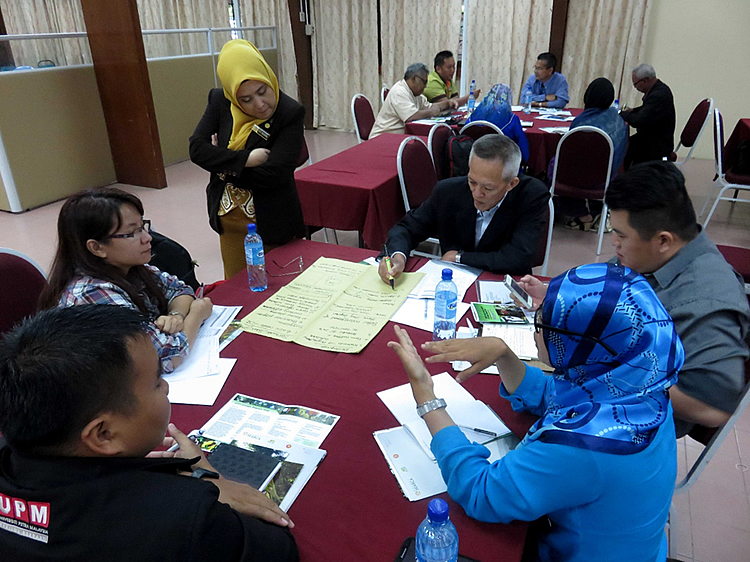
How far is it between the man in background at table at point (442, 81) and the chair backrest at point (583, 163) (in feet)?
6.33

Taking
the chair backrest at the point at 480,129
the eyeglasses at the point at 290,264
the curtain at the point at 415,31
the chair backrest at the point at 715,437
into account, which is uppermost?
the curtain at the point at 415,31

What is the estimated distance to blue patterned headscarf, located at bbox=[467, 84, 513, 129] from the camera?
12.8ft

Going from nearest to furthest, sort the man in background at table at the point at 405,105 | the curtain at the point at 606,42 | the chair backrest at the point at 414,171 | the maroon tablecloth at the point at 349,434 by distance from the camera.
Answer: the maroon tablecloth at the point at 349,434
the chair backrest at the point at 414,171
the man in background at table at the point at 405,105
the curtain at the point at 606,42

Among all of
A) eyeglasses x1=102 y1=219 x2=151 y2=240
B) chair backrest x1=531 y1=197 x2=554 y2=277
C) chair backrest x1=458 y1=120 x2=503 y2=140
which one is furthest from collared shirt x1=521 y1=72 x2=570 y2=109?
eyeglasses x1=102 y1=219 x2=151 y2=240

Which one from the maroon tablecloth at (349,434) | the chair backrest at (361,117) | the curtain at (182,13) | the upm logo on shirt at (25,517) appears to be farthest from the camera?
the curtain at (182,13)

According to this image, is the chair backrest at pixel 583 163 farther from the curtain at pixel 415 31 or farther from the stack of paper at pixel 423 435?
→ the curtain at pixel 415 31

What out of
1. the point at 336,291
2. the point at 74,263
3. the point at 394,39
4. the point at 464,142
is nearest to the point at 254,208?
the point at 336,291

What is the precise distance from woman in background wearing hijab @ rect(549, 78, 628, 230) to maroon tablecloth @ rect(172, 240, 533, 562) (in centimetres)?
275

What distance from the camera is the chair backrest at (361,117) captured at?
5.16 metres

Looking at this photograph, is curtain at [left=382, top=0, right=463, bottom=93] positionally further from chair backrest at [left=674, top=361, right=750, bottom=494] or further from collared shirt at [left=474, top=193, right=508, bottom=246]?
chair backrest at [left=674, top=361, right=750, bottom=494]

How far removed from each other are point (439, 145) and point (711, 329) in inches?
109

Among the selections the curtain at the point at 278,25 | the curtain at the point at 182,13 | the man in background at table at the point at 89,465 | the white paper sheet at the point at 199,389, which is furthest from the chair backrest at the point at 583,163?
the curtain at the point at 182,13

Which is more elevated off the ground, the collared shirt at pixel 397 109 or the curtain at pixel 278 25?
the curtain at pixel 278 25

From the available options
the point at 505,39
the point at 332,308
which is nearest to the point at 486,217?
the point at 332,308
